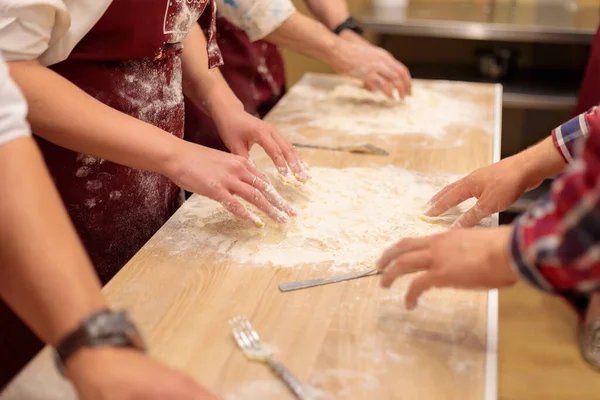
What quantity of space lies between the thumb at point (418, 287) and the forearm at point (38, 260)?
1.23 feet

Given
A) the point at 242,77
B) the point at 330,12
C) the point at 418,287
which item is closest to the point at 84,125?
the point at 418,287

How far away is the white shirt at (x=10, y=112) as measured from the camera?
2.54 ft

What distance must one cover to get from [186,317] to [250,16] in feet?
3.32

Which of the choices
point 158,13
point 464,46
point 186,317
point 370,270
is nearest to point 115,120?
point 158,13

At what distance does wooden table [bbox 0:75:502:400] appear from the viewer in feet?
2.58

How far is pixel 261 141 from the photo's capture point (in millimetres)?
1302

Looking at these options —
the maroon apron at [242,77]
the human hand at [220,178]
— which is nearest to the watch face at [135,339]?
the human hand at [220,178]

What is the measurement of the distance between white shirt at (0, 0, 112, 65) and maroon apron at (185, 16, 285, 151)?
656 millimetres

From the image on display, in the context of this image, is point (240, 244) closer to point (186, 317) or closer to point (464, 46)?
point (186, 317)

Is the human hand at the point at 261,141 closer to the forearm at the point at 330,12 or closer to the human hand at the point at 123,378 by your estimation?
the human hand at the point at 123,378

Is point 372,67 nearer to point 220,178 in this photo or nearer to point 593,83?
point 593,83

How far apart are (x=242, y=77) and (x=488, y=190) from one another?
93 cm

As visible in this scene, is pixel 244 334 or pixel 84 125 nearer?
pixel 244 334

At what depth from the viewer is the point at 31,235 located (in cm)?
74
